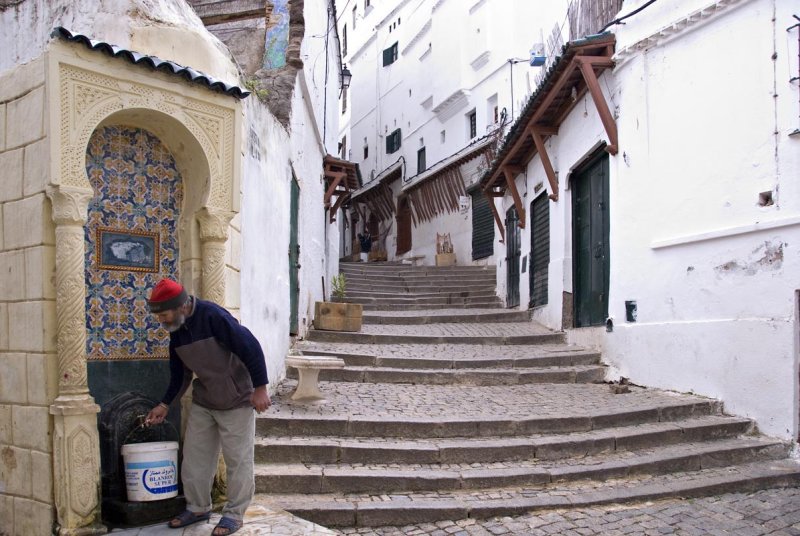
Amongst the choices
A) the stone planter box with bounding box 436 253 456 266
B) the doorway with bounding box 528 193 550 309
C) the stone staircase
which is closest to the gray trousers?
the stone staircase

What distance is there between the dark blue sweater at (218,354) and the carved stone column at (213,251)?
59 centimetres

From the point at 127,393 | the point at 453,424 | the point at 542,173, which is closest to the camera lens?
the point at 127,393

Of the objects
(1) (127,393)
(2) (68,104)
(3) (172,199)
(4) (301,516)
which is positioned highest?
(2) (68,104)

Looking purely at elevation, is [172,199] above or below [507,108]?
below

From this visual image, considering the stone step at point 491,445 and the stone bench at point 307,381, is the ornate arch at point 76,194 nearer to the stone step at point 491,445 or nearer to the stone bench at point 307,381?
the stone step at point 491,445

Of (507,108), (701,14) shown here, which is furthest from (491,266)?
(701,14)

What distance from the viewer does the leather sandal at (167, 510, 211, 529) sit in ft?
12.5

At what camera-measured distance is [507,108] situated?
1845 cm

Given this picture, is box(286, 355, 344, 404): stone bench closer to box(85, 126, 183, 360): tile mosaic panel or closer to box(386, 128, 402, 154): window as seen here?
box(85, 126, 183, 360): tile mosaic panel

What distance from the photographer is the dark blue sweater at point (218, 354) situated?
3703 millimetres

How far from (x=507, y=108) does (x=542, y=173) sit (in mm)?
8157

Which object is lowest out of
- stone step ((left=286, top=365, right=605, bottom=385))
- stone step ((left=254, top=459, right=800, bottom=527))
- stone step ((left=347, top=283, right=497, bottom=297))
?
stone step ((left=254, top=459, right=800, bottom=527))

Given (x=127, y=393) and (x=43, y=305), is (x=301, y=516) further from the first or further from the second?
(x=43, y=305)

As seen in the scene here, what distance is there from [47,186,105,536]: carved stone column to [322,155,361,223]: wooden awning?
8709mm
